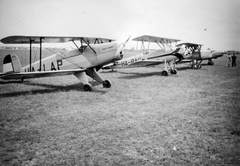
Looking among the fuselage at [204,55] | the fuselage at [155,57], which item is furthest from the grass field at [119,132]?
the fuselage at [204,55]

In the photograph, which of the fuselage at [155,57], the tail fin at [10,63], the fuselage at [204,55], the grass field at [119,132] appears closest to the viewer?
the grass field at [119,132]

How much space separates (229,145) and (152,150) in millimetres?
A: 1369

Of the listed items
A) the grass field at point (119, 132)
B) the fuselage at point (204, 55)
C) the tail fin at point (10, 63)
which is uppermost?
the fuselage at point (204, 55)

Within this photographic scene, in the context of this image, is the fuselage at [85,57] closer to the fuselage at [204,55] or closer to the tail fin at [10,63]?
the tail fin at [10,63]

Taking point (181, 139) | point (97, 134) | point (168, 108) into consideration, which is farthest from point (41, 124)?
point (168, 108)

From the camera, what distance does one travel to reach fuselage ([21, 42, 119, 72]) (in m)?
7.53

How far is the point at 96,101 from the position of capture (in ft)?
18.9

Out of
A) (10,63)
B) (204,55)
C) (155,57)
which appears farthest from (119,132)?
(204,55)

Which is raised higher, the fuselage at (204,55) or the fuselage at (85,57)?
the fuselage at (204,55)

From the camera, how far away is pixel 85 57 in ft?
25.7

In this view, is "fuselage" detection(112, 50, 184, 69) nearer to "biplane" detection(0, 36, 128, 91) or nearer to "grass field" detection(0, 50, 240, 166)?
"biplane" detection(0, 36, 128, 91)

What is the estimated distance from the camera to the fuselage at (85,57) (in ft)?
24.7

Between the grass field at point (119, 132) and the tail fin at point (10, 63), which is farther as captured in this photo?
the tail fin at point (10, 63)

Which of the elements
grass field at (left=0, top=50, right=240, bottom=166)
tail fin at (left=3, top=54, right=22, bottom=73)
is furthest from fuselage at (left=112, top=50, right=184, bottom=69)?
tail fin at (left=3, top=54, right=22, bottom=73)
